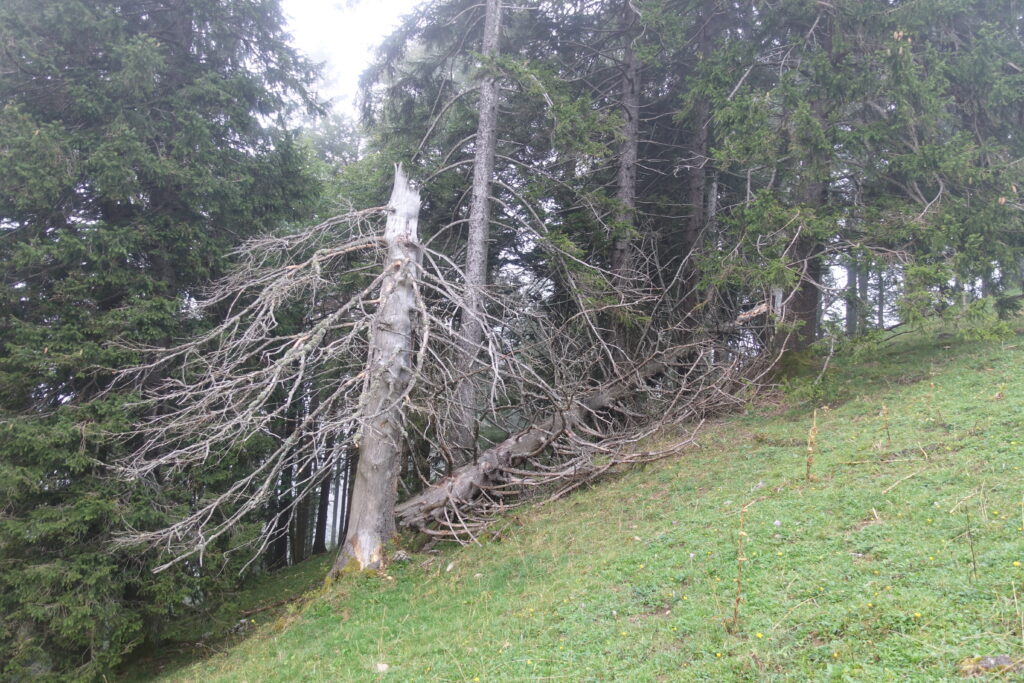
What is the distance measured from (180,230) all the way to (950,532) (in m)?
10.4

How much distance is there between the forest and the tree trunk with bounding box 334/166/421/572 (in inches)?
1.7

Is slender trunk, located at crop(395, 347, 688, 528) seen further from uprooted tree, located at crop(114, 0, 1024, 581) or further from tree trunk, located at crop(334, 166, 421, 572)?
tree trunk, located at crop(334, 166, 421, 572)

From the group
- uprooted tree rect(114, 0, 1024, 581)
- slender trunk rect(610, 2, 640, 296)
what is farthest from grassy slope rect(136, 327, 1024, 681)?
slender trunk rect(610, 2, 640, 296)

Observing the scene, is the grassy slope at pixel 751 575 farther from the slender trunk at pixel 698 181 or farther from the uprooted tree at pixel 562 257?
the slender trunk at pixel 698 181

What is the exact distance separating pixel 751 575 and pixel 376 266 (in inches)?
289

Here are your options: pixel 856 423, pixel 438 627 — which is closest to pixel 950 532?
pixel 856 423

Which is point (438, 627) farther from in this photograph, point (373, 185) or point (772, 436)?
point (373, 185)

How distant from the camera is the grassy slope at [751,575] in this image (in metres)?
3.96

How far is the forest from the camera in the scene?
825cm

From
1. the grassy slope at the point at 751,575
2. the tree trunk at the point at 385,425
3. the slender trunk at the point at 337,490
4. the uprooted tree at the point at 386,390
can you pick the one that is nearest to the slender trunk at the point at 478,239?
the uprooted tree at the point at 386,390

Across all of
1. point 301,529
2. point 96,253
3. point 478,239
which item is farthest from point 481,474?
point 301,529

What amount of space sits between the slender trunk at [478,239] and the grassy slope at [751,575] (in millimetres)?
1817

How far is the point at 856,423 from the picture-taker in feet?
27.5

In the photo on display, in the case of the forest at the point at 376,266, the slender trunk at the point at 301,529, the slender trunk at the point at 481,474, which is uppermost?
the forest at the point at 376,266
